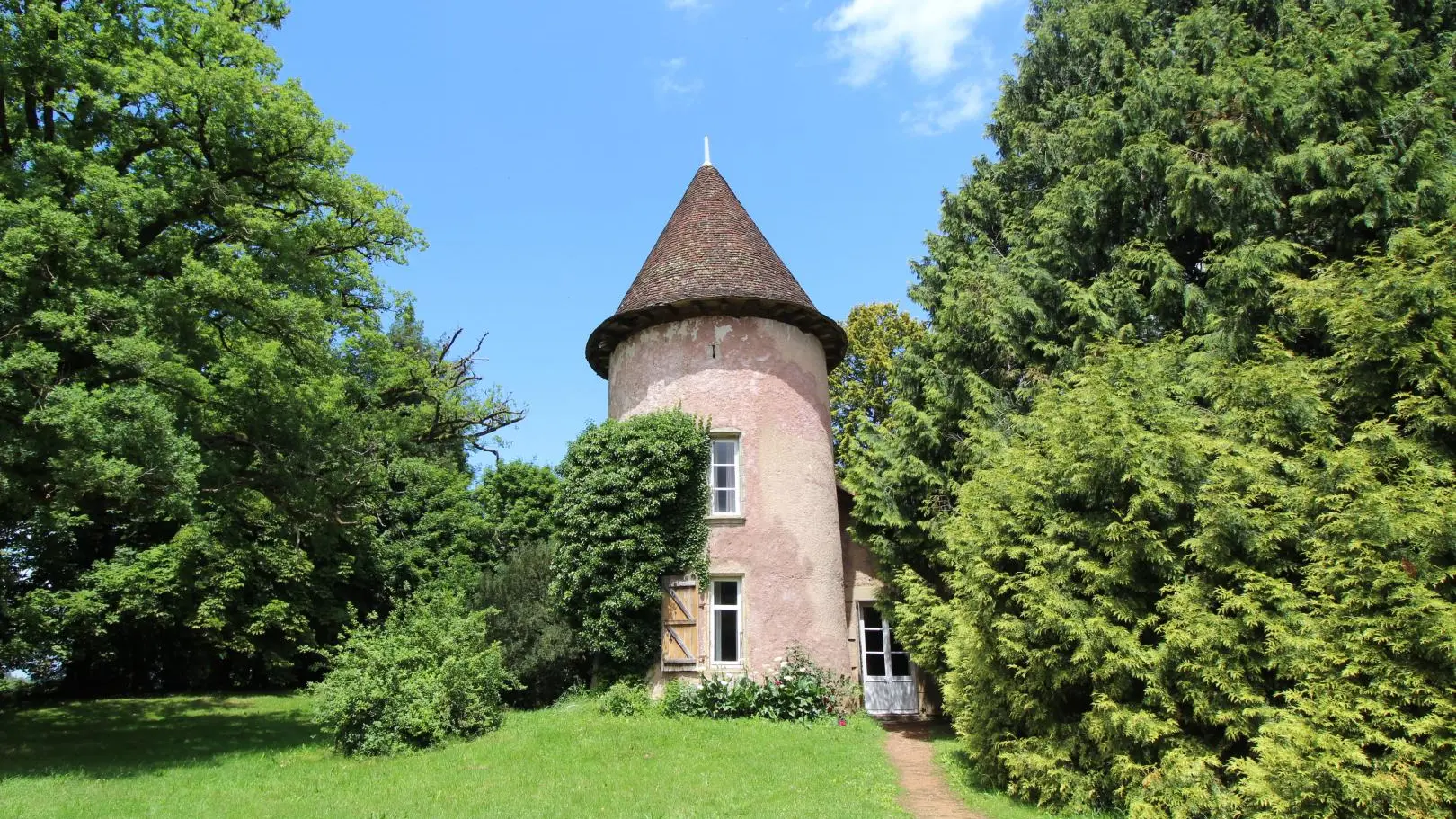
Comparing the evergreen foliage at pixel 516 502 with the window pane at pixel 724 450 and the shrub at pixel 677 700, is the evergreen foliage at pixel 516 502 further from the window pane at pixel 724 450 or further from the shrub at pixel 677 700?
the shrub at pixel 677 700

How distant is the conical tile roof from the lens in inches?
695

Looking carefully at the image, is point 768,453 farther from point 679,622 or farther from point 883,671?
point 883,671

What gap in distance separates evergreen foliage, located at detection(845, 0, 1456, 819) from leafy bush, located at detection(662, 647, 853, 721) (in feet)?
7.09

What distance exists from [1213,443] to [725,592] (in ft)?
32.8

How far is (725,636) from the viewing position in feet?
52.9

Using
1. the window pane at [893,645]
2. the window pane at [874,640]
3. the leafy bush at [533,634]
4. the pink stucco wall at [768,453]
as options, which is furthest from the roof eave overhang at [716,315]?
the window pane at [893,645]

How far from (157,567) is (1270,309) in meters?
18.1

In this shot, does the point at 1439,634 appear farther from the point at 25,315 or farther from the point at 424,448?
the point at 424,448

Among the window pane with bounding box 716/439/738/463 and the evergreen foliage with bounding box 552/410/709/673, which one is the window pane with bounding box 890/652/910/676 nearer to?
the evergreen foliage with bounding box 552/410/709/673

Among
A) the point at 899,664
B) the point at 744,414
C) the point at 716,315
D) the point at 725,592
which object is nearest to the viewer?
the point at 725,592

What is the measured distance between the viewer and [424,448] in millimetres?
29219

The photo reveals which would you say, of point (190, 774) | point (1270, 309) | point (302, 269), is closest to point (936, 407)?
point (1270, 309)

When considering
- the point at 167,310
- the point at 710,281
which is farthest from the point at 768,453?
the point at 167,310

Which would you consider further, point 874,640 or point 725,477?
point 874,640
